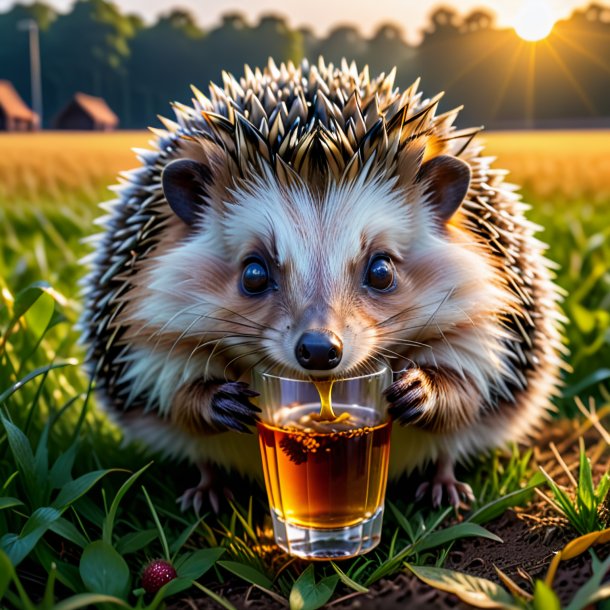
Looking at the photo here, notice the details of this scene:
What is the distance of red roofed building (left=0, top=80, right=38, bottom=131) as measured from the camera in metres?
5.23

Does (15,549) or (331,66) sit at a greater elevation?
(331,66)

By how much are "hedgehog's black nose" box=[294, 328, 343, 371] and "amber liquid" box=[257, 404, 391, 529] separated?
22 centimetres

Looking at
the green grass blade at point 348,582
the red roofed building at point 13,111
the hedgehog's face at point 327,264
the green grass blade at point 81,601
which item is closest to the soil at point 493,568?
the green grass blade at point 348,582

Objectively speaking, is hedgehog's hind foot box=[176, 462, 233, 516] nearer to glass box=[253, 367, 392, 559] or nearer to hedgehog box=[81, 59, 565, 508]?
hedgehog box=[81, 59, 565, 508]

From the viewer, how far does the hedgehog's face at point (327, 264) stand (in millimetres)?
1740

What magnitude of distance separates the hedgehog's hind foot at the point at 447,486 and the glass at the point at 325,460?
0.37 meters

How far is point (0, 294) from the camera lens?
2408mm

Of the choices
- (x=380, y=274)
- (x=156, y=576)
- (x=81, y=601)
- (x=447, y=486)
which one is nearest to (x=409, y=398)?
(x=380, y=274)

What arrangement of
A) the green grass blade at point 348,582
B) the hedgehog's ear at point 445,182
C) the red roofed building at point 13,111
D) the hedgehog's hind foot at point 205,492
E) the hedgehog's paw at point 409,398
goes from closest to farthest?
the green grass blade at point 348,582
the hedgehog's paw at point 409,398
the hedgehog's ear at point 445,182
the hedgehog's hind foot at point 205,492
the red roofed building at point 13,111

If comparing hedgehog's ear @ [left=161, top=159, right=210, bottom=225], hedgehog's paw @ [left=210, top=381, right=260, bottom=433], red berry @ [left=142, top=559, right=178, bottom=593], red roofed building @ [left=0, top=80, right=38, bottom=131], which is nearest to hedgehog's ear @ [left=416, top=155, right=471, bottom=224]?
hedgehog's ear @ [left=161, top=159, right=210, bottom=225]

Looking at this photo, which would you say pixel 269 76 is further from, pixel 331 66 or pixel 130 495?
pixel 130 495

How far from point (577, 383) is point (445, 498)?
3.68ft

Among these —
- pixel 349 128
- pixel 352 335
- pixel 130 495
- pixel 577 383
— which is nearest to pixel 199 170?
pixel 349 128

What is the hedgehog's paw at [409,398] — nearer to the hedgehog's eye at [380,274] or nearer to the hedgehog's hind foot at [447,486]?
the hedgehog's eye at [380,274]
